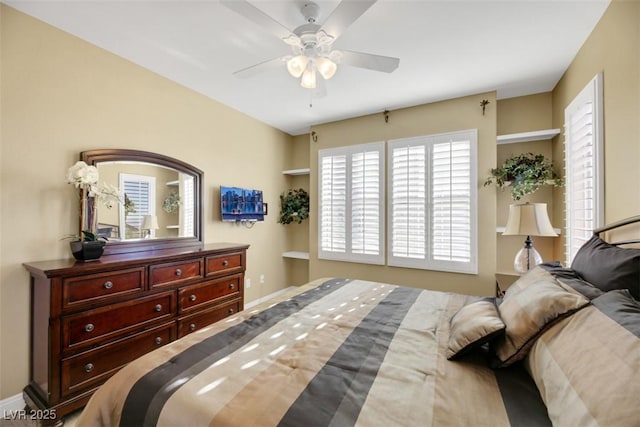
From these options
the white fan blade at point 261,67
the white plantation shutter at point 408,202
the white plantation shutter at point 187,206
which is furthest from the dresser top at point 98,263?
the white plantation shutter at point 408,202

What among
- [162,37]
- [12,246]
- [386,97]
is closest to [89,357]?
[12,246]

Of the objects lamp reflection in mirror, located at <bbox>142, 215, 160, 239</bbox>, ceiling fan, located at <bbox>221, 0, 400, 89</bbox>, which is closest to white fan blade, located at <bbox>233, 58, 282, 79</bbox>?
ceiling fan, located at <bbox>221, 0, 400, 89</bbox>

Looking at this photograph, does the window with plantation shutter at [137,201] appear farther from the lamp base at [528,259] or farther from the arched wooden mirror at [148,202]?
the lamp base at [528,259]

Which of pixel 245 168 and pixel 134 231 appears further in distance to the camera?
pixel 245 168

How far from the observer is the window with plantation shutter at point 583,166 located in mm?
1942

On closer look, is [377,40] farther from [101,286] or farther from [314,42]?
[101,286]

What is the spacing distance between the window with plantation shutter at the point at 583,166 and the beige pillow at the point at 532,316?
52.2 inches

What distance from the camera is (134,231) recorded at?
8.32 ft

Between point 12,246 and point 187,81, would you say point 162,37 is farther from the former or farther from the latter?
point 12,246

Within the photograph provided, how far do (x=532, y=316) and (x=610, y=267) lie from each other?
1.79 ft

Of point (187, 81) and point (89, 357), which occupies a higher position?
point (187, 81)

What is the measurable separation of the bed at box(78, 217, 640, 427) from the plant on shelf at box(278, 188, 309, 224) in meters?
2.98

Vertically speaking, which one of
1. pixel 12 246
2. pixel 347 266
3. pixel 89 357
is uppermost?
pixel 12 246

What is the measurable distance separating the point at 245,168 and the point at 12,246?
240 centimetres
